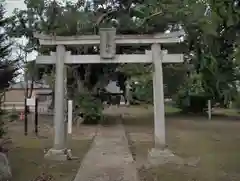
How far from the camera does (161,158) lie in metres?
A: 8.81

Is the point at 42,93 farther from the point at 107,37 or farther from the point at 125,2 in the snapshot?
the point at 107,37

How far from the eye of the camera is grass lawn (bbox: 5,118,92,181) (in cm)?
718

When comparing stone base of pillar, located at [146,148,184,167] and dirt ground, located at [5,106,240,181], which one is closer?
dirt ground, located at [5,106,240,181]

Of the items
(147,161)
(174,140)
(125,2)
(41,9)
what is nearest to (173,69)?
(125,2)

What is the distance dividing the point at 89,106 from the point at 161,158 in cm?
1016

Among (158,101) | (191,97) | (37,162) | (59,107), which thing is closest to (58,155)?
(37,162)

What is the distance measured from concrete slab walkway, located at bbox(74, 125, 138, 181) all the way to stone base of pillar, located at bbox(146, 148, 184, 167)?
50cm

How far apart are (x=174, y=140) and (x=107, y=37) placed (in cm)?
484

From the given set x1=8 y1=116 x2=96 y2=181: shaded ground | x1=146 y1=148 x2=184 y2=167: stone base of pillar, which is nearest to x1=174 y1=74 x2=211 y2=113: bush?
x1=8 y1=116 x2=96 y2=181: shaded ground

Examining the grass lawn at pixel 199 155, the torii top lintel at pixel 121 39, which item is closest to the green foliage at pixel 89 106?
the grass lawn at pixel 199 155

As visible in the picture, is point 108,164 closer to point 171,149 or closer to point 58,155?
point 58,155

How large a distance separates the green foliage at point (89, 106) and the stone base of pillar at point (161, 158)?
384 inches

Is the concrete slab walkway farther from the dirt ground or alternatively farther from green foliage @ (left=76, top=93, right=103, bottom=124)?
green foliage @ (left=76, top=93, right=103, bottom=124)

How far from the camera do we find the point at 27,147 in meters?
10.9
